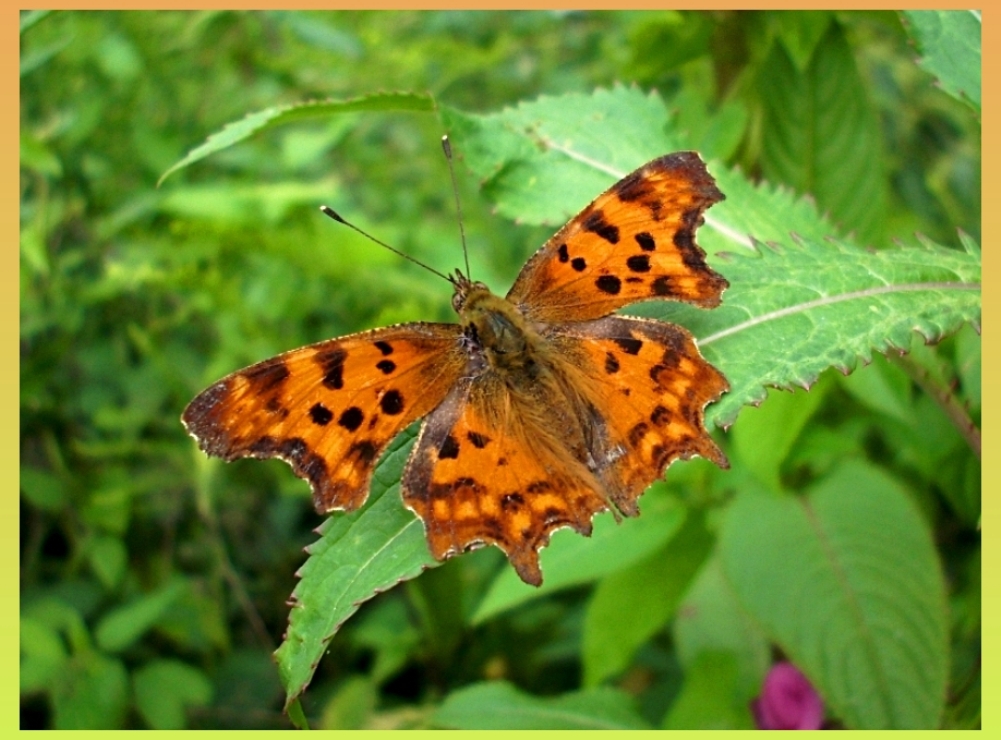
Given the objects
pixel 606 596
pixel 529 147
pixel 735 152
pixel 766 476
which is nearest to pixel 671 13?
pixel 735 152

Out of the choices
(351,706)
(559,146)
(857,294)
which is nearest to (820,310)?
(857,294)

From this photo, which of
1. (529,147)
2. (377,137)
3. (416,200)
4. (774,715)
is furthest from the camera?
(377,137)

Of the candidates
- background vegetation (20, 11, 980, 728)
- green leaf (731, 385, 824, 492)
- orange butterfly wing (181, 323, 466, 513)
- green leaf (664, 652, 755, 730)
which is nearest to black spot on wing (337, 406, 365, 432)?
orange butterfly wing (181, 323, 466, 513)

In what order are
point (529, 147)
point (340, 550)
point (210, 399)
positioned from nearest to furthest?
1. point (340, 550)
2. point (210, 399)
3. point (529, 147)

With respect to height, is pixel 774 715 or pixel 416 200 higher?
pixel 416 200

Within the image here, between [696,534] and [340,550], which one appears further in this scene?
[696,534]

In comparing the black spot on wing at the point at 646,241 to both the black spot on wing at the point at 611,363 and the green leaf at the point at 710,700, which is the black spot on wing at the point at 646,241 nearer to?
the black spot on wing at the point at 611,363

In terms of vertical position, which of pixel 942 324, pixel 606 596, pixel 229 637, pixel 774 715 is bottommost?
pixel 229 637

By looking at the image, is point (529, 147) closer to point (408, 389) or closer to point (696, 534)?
point (408, 389)
